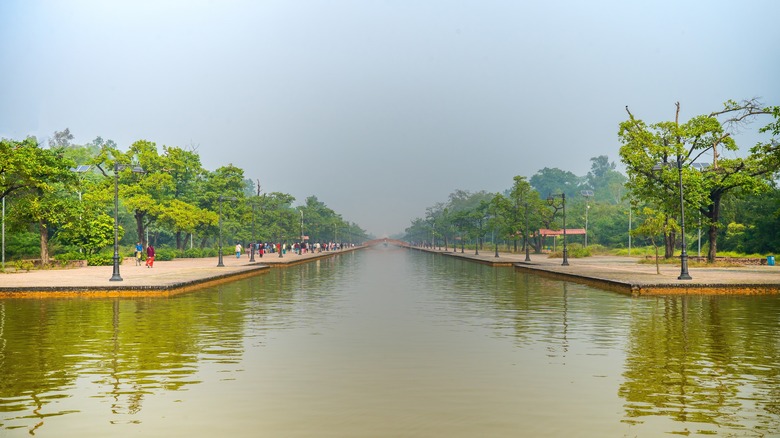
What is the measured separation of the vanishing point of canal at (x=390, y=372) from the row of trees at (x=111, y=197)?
1959 centimetres

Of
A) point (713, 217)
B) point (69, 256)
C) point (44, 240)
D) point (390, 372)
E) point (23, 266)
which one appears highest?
point (713, 217)

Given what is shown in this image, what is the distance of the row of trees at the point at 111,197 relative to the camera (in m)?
46.8

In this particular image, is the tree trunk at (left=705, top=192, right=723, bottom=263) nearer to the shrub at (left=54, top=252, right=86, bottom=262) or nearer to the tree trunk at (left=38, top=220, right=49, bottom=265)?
the shrub at (left=54, top=252, right=86, bottom=262)

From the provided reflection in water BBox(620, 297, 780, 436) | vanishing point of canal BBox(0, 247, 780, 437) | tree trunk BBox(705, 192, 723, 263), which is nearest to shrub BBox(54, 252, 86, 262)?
vanishing point of canal BBox(0, 247, 780, 437)

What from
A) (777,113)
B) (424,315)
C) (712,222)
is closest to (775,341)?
(424,315)

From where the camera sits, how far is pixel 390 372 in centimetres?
1168

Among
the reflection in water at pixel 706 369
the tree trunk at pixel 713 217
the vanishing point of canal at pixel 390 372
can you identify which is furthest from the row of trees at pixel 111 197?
the tree trunk at pixel 713 217

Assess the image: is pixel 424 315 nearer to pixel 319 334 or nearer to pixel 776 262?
pixel 319 334

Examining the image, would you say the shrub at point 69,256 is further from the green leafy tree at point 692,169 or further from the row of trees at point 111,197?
the green leafy tree at point 692,169

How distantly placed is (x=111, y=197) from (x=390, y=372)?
58345 mm

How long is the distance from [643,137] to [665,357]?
44627 millimetres

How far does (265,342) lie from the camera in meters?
15.2

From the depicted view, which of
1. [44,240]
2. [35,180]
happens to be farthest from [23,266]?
[35,180]

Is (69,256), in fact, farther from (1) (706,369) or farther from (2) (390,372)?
(1) (706,369)
